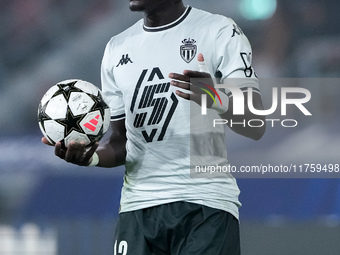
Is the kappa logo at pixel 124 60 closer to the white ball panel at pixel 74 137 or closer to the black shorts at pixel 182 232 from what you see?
the white ball panel at pixel 74 137

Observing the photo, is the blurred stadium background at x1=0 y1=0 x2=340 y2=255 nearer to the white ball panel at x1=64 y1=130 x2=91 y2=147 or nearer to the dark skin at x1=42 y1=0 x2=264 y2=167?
the dark skin at x1=42 y1=0 x2=264 y2=167

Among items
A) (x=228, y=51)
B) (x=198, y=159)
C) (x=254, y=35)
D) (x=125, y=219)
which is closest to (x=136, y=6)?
(x=228, y=51)

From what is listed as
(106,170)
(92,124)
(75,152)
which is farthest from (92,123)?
(106,170)

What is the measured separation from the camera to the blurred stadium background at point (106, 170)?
3732 mm

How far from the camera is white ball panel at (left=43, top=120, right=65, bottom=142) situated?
7.38 feet

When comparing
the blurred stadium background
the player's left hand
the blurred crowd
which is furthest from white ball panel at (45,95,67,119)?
the blurred crowd

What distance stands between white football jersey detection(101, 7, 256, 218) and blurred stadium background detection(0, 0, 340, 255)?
1.39m

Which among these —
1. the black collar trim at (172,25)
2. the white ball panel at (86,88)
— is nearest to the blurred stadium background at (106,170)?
the black collar trim at (172,25)

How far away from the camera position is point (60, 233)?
3789 mm

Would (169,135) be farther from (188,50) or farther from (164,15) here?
(164,15)

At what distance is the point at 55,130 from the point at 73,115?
0.24 feet

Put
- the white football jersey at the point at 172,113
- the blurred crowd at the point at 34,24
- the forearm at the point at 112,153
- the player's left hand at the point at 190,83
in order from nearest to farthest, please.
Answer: the player's left hand at the point at 190,83 < the white football jersey at the point at 172,113 < the forearm at the point at 112,153 < the blurred crowd at the point at 34,24

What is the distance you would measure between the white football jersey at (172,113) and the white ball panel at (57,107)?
279 millimetres

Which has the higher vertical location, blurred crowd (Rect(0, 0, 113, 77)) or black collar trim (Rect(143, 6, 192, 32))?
blurred crowd (Rect(0, 0, 113, 77))
